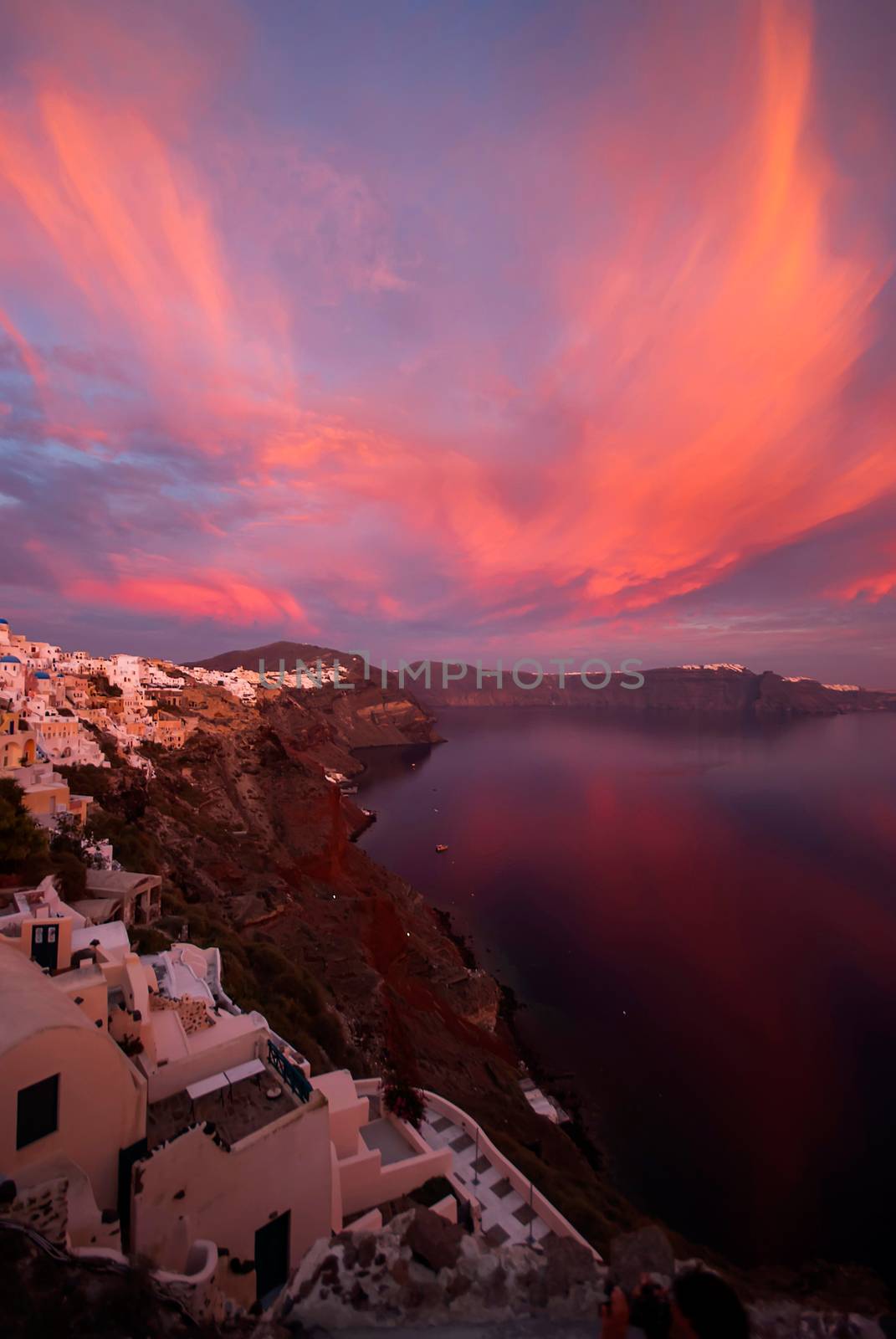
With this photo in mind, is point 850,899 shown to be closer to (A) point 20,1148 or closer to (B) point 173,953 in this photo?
A: (B) point 173,953

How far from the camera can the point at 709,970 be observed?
2759 cm

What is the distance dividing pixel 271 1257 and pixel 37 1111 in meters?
3.35

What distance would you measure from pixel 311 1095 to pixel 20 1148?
3.13 metres

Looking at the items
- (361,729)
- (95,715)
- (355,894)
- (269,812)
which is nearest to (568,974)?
(355,894)

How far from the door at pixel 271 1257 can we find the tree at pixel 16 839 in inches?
393

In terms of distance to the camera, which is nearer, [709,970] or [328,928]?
[328,928]

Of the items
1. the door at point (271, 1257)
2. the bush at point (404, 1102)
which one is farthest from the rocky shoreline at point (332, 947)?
the door at point (271, 1257)

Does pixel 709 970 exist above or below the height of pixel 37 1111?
below

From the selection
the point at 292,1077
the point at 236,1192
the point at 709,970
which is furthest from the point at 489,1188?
the point at 709,970

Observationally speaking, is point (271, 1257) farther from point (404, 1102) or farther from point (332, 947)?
point (332, 947)

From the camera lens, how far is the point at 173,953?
37.4 ft

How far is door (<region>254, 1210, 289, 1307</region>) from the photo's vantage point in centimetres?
635

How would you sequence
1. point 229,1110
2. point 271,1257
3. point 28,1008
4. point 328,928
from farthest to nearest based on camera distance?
point 328,928 < point 229,1110 < point 271,1257 < point 28,1008

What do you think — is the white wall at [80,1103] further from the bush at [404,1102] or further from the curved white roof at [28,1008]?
the bush at [404,1102]
